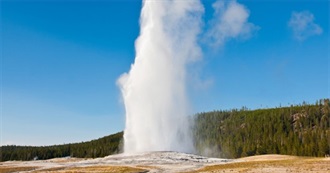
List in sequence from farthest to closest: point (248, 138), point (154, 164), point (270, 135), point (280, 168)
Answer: point (248, 138) < point (270, 135) < point (154, 164) < point (280, 168)

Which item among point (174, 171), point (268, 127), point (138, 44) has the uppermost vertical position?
point (138, 44)

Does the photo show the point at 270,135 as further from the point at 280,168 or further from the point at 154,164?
the point at 280,168

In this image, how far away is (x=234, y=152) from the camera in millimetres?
148875

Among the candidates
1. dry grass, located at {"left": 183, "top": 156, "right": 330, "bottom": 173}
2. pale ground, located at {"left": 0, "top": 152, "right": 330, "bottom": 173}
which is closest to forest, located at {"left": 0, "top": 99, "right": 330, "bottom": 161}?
pale ground, located at {"left": 0, "top": 152, "right": 330, "bottom": 173}

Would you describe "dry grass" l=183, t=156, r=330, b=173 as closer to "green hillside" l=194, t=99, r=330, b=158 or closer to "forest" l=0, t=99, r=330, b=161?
"green hillside" l=194, t=99, r=330, b=158

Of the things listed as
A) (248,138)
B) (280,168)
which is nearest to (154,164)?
(280,168)

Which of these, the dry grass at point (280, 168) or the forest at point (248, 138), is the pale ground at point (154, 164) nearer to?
the dry grass at point (280, 168)

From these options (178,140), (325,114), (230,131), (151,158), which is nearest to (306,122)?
(325,114)

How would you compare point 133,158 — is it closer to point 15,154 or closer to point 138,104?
point 138,104

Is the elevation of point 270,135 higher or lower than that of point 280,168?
higher

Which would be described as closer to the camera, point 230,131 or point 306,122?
point 306,122

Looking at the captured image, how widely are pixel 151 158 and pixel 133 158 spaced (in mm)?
3794

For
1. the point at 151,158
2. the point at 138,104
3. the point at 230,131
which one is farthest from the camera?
the point at 230,131

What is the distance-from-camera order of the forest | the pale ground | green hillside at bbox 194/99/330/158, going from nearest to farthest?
the pale ground < green hillside at bbox 194/99/330/158 < the forest
